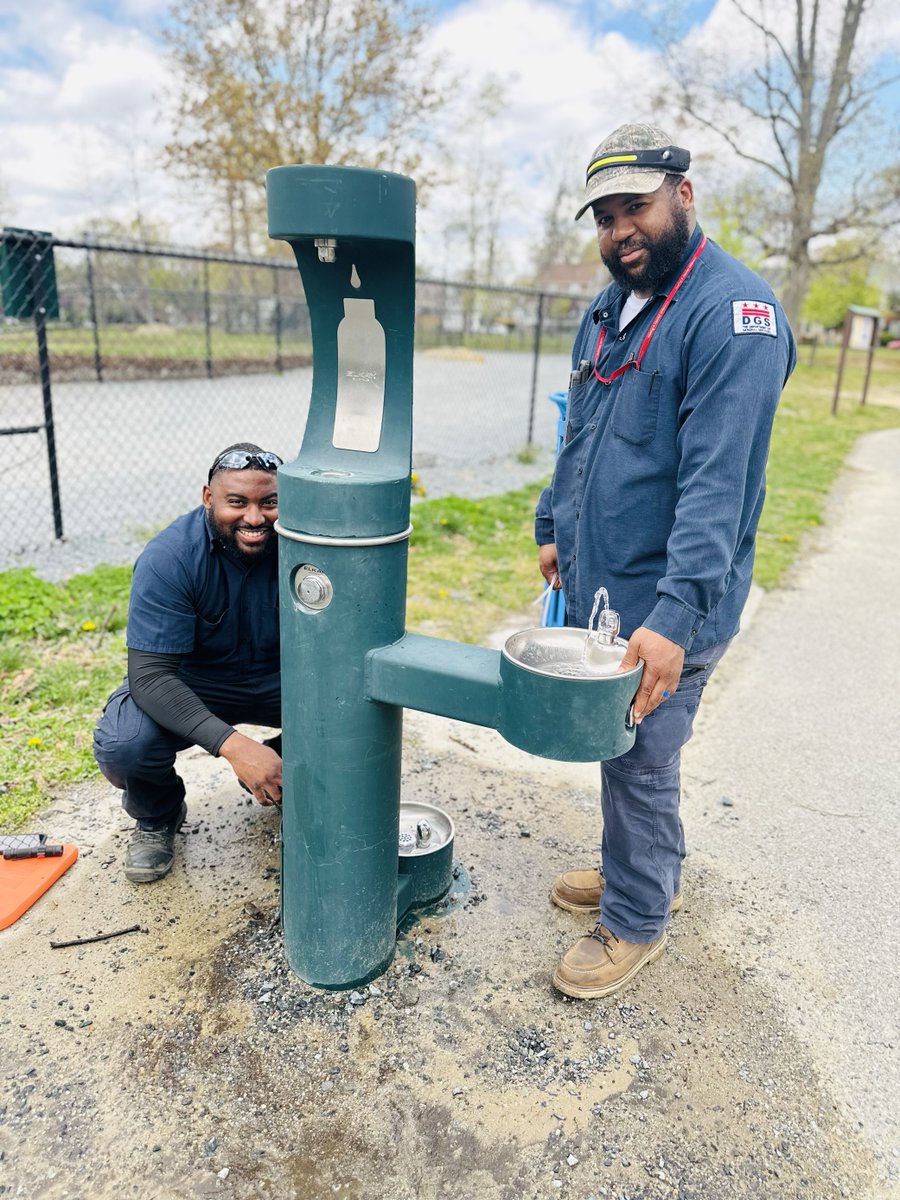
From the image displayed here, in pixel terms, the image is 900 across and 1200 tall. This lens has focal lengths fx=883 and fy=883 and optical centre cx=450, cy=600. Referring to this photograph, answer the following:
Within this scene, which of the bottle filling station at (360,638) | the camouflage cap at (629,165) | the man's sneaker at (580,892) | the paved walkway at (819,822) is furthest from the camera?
the man's sneaker at (580,892)

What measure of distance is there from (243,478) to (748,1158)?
1938 mm

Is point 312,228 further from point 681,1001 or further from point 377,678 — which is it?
point 681,1001

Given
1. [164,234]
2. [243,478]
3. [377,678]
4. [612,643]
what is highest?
[164,234]

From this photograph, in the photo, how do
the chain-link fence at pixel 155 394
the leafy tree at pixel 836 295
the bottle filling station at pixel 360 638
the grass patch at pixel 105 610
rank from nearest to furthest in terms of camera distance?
the bottle filling station at pixel 360 638 → the grass patch at pixel 105 610 → the chain-link fence at pixel 155 394 → the leafy tree at pixel 836 295

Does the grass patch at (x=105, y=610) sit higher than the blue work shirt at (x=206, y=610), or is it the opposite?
the blue work shirt at (x=206, y=610)

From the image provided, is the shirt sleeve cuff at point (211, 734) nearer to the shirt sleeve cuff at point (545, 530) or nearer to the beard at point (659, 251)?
the shirt sleeve cuff at point (545, 530)

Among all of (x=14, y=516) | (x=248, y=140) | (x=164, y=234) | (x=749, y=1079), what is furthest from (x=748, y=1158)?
(x=164, y=234)

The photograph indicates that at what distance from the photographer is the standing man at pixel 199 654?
231cm

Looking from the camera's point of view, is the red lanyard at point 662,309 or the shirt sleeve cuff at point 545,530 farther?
the shirt sleeve cuff at point 545,530

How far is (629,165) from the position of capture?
1.86 meters

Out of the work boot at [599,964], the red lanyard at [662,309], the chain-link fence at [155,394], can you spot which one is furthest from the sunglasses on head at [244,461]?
the chain-link fence at [155,394]

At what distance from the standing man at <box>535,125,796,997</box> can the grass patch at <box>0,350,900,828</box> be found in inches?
74.4

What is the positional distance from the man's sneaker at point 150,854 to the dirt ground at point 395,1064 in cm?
5

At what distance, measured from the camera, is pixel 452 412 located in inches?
541
